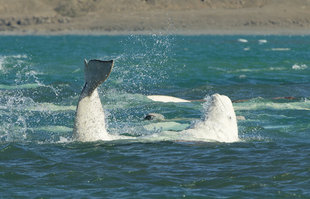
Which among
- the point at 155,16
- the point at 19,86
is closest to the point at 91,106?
the point at 19,86

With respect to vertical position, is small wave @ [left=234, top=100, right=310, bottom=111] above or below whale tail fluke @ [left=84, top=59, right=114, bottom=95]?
below

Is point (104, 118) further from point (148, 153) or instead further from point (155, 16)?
point (155, 16)

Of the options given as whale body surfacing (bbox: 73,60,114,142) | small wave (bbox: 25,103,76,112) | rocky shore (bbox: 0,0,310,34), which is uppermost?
rocky shore (bbox: 0,0,310,34)

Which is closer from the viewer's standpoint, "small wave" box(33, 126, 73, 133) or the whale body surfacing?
the whale body surfacing

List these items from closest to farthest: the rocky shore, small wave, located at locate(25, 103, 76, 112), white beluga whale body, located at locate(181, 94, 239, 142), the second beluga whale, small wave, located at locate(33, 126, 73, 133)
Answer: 1. the second beluga whale
2. white beluga whale body, located at locate(181, 94, 239, 142)
3. small wave, located at locate(33, 126, 73, 133)
4. small wave, located at locate(25, 103, 76, 112)
5. the rocky shore

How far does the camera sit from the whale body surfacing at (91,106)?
11.7 meters

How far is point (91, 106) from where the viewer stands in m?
12.2

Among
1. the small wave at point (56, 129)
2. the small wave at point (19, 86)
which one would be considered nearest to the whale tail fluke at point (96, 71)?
the small wave at point (56, 129)

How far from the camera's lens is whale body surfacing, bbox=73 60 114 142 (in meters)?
11.7

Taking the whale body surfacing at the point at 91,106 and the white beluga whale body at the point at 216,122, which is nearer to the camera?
the whale body surfacing at the point at 91,106

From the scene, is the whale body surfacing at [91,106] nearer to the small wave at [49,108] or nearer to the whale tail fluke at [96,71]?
the whale tail fluke at [96,71]

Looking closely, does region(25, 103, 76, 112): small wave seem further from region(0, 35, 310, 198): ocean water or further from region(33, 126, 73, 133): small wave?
region(33, 126, 73, 133): small wave

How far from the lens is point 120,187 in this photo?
404 inches

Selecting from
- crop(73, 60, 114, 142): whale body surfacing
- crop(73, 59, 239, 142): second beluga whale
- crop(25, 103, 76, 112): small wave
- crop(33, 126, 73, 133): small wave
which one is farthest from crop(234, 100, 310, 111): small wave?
crop(73, 60, 114, 142): whale body surfacing
